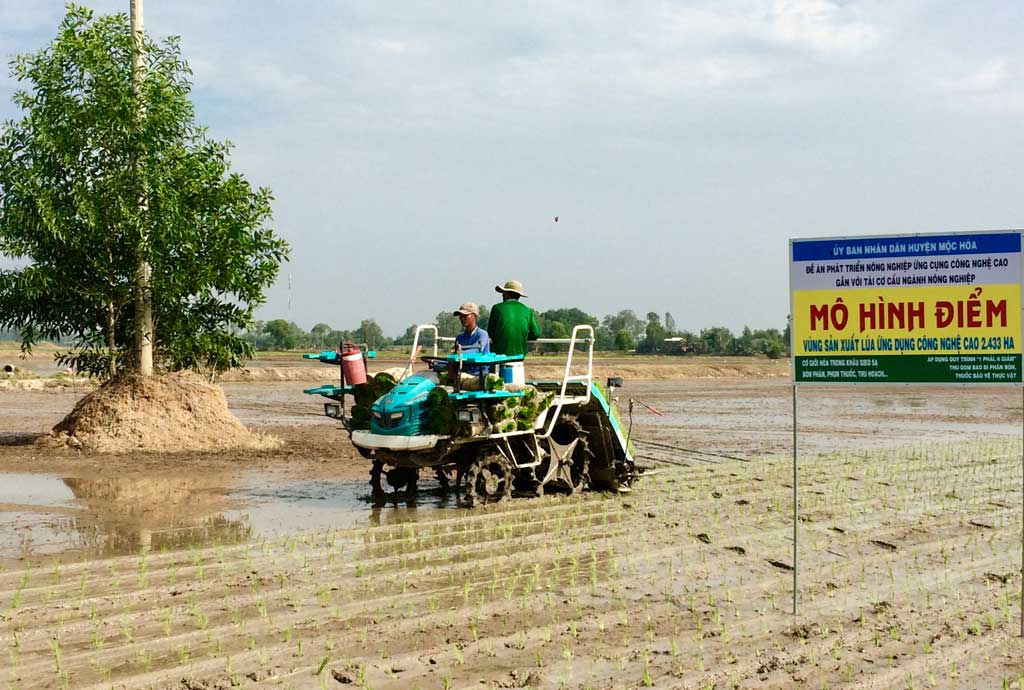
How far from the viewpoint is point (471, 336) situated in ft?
40.9

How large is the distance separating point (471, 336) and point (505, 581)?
4256mm

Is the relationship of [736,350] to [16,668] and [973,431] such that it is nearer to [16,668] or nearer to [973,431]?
[973,431]

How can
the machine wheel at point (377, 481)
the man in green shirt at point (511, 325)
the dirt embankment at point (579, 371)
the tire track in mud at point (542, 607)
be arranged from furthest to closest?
the dirt embankment at point (579, 371) < the machine wheel at point (377, 481) < the man in green shirt at point (511, 325) < the tire track in mud at point (542, 607)

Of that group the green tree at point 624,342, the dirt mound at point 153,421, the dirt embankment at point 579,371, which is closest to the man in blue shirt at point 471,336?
the dirt mound at point 153,421

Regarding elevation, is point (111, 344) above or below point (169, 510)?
above

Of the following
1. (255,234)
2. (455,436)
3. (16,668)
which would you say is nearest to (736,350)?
(255,234)

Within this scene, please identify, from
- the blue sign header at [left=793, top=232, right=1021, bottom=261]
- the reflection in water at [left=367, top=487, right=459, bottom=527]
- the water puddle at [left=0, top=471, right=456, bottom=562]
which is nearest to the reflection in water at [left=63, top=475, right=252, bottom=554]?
the water puddle at [left=0, top=471, right=456, bottom=562]

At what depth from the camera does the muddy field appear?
21.6ft

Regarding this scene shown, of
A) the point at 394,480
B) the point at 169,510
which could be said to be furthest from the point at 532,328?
the point at 169,510

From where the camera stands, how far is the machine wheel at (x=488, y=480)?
12.4 metres

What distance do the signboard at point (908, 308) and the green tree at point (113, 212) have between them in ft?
42.8

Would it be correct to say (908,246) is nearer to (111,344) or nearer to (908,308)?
(908,308)

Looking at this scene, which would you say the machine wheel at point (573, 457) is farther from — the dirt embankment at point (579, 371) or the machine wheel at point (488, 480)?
the dirt embankment at point (579, 371)

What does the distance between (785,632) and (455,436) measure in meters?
5.29
